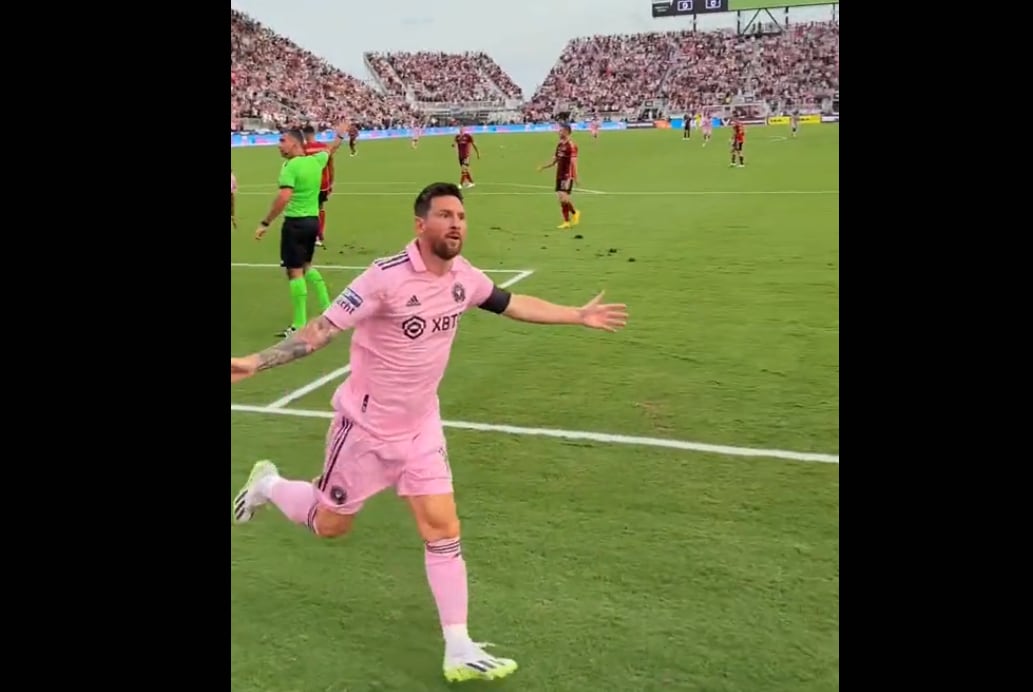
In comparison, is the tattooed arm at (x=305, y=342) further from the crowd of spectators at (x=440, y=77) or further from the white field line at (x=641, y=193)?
the crowd of spectators at (x=440, y=77)

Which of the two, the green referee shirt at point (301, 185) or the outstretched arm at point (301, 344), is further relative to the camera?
the green referee shirt at point (301, 185)

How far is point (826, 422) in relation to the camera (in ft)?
24.6

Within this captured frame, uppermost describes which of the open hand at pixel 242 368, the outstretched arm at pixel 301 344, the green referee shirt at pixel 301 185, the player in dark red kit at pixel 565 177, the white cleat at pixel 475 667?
the player in dark red kit at pixel 565 177

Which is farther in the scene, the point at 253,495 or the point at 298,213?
the point at 298,213

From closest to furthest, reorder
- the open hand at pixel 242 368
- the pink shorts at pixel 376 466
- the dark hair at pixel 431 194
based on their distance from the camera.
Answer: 1. the open hand at pixel 242 368
2. the dark hair at pixel 431 194
3. the pink shorts at pixel 376 466

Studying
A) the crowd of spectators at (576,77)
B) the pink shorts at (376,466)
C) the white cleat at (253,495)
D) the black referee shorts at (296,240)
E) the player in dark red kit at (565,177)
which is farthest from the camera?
the crowd of spectators at (576,77)

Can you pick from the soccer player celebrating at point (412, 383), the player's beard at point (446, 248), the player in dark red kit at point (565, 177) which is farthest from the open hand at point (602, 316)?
the player in dark red kit at point (565, 177)

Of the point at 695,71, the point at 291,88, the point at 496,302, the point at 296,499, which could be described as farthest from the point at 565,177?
the point at 695,71

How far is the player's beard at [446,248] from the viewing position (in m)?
4.36

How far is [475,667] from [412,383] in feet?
4.36

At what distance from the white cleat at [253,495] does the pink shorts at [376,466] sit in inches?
32.0

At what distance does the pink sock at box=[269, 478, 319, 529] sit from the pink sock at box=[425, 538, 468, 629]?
88cm

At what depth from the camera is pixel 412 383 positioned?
14.8 feet

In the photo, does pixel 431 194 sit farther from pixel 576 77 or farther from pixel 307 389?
pixel 576 77
